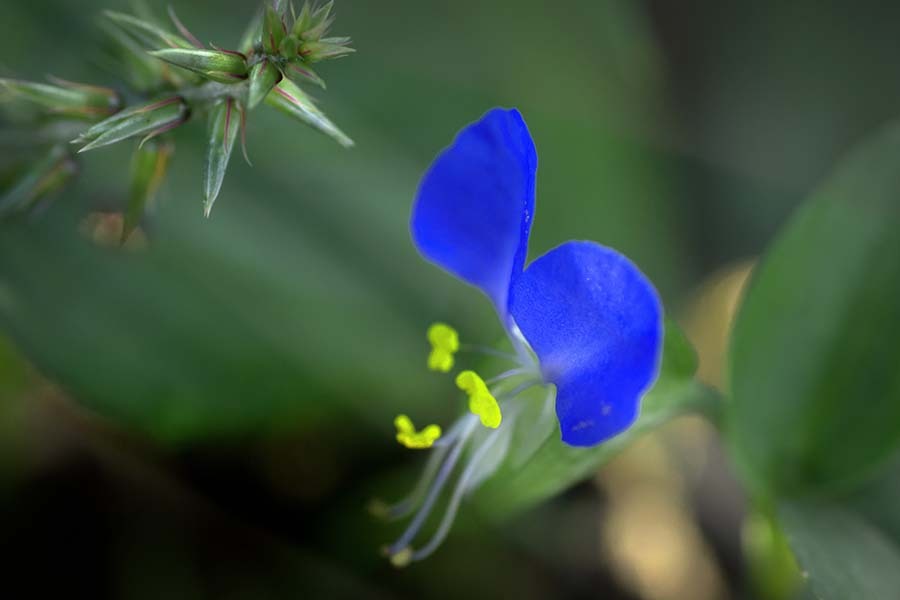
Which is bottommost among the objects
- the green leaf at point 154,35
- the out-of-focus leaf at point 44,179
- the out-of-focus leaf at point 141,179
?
the out-of-focus leaf at point 141,179

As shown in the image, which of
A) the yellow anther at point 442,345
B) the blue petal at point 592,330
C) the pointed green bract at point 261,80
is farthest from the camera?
the yellow anther at point 442,345

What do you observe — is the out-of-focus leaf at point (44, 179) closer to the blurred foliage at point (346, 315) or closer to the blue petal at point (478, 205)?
the blurred foliage at point (346, 315)

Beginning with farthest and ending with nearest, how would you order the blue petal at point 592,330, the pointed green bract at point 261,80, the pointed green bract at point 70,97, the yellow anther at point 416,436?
the yellow anther at point 416,436
the pointed green bract at point 70,97
the blue petal at point 592,330
the pointed green bract at point 261,80

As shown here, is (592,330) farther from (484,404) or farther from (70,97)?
(70,97)

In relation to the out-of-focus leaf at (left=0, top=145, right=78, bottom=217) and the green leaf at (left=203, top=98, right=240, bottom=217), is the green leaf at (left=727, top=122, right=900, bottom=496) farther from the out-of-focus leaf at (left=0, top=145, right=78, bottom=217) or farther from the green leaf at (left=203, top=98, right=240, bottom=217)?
the out-of-focus leaf at (left=0, top=145, right=78, bottom=217)

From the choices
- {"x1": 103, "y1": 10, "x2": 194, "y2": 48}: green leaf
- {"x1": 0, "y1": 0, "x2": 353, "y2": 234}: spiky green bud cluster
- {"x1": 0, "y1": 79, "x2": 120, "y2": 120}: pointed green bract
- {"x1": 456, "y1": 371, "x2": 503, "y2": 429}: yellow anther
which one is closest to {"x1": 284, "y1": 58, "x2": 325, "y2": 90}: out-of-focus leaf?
{"x1": 0, "y1": 0, "x2": 353, "y2": 234}: spiky green bud cluster

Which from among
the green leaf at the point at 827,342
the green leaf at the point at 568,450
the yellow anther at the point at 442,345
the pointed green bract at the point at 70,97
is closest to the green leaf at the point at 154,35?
the pointed green bract at the point at 70,97

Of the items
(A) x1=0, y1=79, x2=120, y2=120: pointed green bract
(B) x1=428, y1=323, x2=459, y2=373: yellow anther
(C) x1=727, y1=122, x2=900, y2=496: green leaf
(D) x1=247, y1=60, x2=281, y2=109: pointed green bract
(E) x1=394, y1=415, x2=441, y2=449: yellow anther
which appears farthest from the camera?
(C) x1=727, y1=122, x2=900, y2=496: green leaf

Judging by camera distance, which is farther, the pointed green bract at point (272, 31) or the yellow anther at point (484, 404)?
the yellow anther at point (484, 404)
